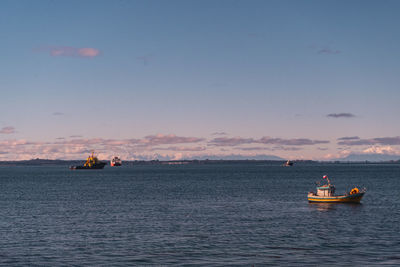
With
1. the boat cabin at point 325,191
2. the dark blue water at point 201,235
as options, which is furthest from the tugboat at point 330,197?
the dark blue water at point 201,235

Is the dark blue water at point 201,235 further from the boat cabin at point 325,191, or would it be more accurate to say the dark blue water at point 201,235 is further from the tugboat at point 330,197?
the boat cabin at point 325,191

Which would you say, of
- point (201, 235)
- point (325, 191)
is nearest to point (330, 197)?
point (325, 191)

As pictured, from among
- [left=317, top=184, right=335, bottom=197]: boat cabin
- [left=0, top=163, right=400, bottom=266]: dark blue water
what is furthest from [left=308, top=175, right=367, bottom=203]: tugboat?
[left=0, top=163, right=400, bottom=266]: dark blue water

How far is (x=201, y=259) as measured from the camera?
41250 mm

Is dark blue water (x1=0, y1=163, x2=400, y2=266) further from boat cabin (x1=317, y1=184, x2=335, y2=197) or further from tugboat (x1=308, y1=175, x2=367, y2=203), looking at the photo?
boat cabin (x1=317, y1=184, x2=335, y2=197)

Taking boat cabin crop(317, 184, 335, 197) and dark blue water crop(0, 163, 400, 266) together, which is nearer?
dark blue water crop(0, 163, 400, 266)

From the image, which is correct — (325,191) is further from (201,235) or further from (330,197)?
(201,235)

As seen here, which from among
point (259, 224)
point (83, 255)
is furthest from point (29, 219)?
point (259, 224)

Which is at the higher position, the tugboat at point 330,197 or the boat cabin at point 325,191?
the boat cabin at point 325,191

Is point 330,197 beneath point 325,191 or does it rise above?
beneath

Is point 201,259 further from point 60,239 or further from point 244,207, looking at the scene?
point 244,207

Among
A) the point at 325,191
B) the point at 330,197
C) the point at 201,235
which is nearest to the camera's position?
the point at 201,235

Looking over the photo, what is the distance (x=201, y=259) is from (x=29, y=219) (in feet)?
122

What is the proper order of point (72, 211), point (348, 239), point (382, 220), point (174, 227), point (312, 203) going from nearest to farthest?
1. point (348, 239)
2. point (174, 227)
3. point (382, 220)
4. point (72, 211)
5. point (312, 203)
